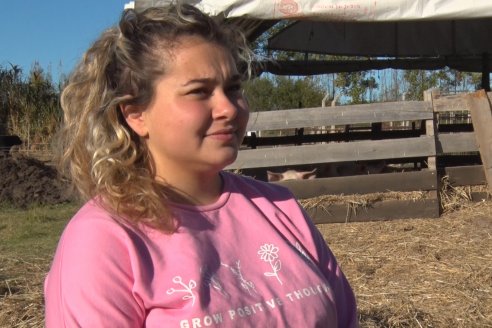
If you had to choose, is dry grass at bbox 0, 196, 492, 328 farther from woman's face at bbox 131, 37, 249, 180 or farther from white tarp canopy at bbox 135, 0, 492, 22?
woman's face at bbox 131, 37, 249, 180

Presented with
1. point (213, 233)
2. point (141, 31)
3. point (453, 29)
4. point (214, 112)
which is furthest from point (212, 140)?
point (453, 29)

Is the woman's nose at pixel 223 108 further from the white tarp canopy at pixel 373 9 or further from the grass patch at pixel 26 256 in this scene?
the white tarp canopy at pixel 373 9

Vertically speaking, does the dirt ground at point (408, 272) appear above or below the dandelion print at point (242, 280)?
below

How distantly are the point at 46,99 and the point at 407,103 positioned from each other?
10.8 metres

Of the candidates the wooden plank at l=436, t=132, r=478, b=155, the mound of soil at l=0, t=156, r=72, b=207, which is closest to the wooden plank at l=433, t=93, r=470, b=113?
the wooden plank at l=436, t=132, r=478, b=155

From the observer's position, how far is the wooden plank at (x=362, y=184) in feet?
23.7

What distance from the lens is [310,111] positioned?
7.24 meters

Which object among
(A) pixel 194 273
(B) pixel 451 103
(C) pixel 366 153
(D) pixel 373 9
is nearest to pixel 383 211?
(C) pixel 366 153

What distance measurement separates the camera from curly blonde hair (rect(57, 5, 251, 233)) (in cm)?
168

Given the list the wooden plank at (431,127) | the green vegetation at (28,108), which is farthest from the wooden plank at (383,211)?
the green vegetation at (28,108)

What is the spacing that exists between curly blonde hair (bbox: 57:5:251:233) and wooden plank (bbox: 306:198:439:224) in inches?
217

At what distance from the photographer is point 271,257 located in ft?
5.60

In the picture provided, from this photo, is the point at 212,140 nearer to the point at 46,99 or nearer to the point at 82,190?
the point at 82,190

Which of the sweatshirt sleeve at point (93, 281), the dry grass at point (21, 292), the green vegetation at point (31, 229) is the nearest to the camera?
the sweatshirt sleeve at point (93, 281)
